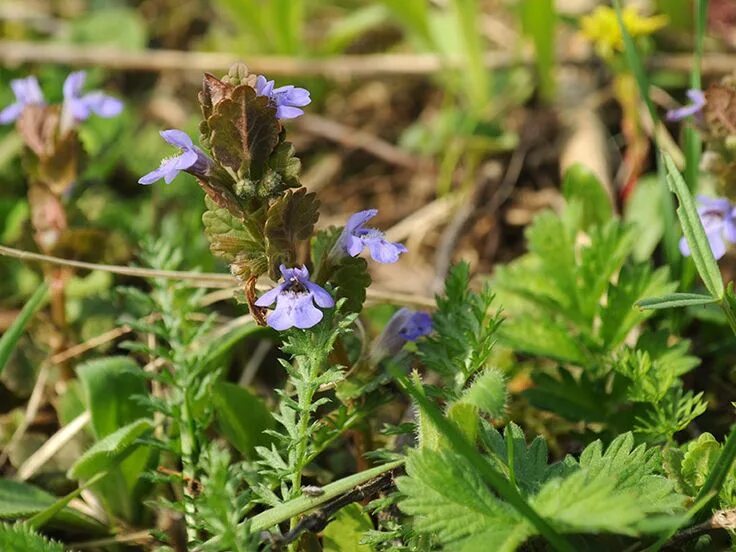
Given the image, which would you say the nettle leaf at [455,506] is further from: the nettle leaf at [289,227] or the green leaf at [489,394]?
the nettle leaf at [289,227]

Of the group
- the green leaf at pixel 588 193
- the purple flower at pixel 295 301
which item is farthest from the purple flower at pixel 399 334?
the green leaf at pixel 588 193

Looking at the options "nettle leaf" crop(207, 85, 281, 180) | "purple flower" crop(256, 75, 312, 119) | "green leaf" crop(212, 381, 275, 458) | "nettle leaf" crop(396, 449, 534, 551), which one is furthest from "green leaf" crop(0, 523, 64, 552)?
"purple flower" crop(256, 75, 312, 119)

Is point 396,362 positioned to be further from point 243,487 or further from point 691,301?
point 691,301

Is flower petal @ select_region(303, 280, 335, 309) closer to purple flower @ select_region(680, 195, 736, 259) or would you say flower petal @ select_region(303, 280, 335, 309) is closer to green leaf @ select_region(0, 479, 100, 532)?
green leaf @ select_region(0, 479, 100, 532)

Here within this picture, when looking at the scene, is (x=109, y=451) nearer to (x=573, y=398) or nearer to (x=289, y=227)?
(x=289, y=227)

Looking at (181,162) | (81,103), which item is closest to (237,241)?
(181,162)
